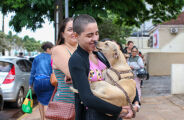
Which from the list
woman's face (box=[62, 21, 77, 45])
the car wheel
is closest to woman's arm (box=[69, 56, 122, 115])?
woman's face (box=[62, 21, 77, 45])

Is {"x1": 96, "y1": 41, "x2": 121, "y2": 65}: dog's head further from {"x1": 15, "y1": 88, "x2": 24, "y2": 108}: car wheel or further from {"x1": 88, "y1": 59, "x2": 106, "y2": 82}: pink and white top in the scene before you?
{"x1": 15, "y1": 88, "x2": 24, "y2": 108}: car wheel

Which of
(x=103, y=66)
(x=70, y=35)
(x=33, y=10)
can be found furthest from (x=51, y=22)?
(x=103, y=66)

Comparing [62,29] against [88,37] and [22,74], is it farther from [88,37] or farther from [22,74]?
[22,74]

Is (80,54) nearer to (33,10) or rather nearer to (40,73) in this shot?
(40,73)

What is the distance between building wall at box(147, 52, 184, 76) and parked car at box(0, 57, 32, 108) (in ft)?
39.0

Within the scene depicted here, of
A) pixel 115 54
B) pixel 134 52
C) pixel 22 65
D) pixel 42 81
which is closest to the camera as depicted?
pixel 115 54

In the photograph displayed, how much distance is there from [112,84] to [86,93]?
21 centimetres

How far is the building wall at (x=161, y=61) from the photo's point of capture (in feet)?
58.7

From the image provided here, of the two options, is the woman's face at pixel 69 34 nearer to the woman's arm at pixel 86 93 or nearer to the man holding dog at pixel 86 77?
the man holding dog at pixel 86 77

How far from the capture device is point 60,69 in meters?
2.37

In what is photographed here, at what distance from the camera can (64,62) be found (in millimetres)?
2352

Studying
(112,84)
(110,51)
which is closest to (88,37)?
(110,51)

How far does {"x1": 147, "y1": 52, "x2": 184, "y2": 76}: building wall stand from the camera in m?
17.9

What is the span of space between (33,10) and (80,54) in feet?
27.2
